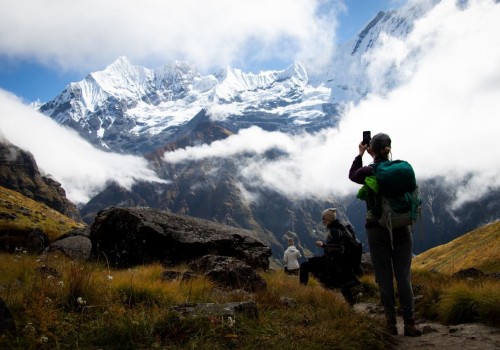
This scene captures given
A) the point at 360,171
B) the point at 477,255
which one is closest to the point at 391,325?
the point at 360,171

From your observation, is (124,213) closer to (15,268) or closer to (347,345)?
(15,268)

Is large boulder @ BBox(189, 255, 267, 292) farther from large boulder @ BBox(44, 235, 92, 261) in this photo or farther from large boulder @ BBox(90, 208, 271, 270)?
large boulder @ BBox(44, 235, 92, 261)

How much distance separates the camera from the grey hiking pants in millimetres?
7512

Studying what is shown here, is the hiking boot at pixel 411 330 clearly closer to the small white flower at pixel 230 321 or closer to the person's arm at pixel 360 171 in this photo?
the person's arm at pixel 360 171

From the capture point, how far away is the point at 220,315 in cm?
576

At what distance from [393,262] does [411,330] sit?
1185mm

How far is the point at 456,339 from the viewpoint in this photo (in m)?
6.88

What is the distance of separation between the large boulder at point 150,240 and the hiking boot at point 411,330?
9850 mm

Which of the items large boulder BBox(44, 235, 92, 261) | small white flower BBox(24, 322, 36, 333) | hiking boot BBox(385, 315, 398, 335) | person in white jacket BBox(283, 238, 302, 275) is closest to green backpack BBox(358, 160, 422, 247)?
hiking boot BBox(385, 315, 398, 335)

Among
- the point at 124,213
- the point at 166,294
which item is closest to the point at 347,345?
the point at 166,294

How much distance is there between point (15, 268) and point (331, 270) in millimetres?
7047

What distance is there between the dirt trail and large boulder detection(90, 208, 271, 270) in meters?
10.1

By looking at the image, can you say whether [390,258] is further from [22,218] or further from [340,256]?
[22,218]

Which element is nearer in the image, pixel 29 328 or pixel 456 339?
pixel 29 328
